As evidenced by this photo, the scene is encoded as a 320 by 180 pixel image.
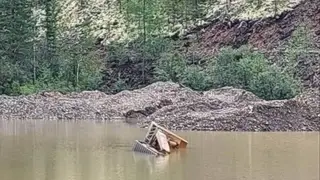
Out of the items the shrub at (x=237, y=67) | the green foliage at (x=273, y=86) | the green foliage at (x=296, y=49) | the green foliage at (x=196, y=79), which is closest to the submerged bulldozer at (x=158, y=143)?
the green foliage at (x=273, y=86)

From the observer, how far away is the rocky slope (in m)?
27.9

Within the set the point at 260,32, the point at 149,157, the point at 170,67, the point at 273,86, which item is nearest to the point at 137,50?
the point at 170,67

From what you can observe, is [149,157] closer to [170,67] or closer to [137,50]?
[170,67]

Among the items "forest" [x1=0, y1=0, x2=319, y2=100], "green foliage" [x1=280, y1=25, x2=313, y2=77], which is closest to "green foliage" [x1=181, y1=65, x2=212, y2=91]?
"forest" [x1=0, y1=0, x2=319, y2=100]

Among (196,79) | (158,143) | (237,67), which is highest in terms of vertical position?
(237,67)

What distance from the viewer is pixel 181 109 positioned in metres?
31.4

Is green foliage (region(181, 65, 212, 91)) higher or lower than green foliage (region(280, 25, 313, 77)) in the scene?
lower

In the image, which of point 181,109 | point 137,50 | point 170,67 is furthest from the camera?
point 137,50

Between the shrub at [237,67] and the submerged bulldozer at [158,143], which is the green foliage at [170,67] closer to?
the shrub at [237,67]

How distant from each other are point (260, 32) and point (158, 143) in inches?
1132

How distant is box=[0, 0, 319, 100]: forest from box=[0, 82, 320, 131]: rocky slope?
491 cm

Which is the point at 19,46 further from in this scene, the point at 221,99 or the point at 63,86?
the point at 221,99

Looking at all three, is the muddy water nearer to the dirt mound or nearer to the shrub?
the shrub

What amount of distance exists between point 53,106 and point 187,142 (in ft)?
50.0
